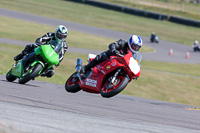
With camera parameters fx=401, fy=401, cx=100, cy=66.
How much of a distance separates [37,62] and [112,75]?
6.23ft

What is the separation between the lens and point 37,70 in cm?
916

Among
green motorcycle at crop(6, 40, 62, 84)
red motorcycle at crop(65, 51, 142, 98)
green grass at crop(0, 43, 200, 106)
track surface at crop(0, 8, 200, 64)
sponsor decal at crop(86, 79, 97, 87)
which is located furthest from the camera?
track surface at crop(0, 8, 200, 64)

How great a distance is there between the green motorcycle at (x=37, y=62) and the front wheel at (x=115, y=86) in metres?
1.69

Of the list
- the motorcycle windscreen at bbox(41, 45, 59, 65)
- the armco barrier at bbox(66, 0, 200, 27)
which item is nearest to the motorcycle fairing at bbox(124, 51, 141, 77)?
the motorcycle windscreen at bbox(41, 45, 59, 65)

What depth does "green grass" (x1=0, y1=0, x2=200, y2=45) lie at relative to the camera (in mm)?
38406

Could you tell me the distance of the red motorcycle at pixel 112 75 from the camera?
8.16m

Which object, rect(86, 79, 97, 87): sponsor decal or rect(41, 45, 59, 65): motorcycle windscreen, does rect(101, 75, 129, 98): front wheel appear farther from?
rect(41, 45, 59, 65): motorcycle windscreen

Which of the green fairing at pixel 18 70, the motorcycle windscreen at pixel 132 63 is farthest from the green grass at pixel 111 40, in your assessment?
the motorcycle windscreen at pixel 132 63

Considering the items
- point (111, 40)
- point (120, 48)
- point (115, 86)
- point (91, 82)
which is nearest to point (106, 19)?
point (111, 40)

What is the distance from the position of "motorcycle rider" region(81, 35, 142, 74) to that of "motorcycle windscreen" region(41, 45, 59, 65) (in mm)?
781

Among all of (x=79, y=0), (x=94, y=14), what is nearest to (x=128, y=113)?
Result: (x=94, y=14)

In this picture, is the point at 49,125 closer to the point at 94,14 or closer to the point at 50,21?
the point at 50,21

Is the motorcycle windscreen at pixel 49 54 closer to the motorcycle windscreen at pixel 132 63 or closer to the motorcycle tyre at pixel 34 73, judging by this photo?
the motorcycle tyre at pixel 34 73

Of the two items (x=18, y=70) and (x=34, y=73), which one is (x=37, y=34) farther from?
(x=34, y=73)
